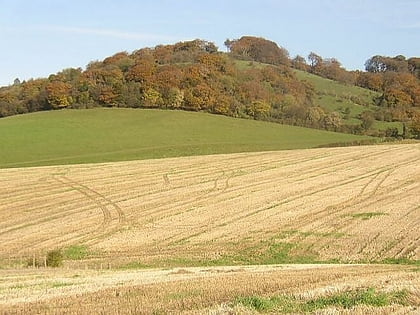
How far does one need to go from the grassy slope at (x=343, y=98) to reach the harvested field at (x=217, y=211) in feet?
153

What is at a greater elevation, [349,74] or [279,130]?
[349,74]

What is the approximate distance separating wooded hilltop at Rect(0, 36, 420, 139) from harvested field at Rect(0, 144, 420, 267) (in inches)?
1611

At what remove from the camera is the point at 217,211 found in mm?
37469

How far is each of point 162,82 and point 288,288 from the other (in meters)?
90.8

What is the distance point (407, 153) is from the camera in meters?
67.2

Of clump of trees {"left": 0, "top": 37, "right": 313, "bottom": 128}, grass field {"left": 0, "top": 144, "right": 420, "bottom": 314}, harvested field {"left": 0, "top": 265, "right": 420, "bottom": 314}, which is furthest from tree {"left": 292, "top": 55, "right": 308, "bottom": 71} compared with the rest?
harvested field {"left": 0, "top": 265, "right": 420, "bottom": 314}

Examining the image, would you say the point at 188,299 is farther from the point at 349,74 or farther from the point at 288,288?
the point at 349,74

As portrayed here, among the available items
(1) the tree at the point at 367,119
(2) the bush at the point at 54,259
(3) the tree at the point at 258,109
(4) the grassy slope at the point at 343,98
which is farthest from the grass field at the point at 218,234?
(4) the grassy slope at the point at 343,98

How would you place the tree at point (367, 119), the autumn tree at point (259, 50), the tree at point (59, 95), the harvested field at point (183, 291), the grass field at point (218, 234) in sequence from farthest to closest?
the autumn tree at point (259, 50) → the tree at point (59, 95) → the tree at point (367, 119) → the grass field at point (218, 234) → the harvested field at point (183, 291)

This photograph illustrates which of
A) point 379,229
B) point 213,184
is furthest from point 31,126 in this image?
point 379,229

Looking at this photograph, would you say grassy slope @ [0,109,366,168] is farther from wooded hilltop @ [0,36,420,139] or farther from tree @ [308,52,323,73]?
tree @ [308,52,323,73]

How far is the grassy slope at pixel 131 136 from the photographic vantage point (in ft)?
244

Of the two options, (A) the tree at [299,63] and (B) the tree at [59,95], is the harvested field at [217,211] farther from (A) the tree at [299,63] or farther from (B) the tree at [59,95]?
(A) the tree at [299,63]

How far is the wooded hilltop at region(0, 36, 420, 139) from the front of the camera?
338 feet
